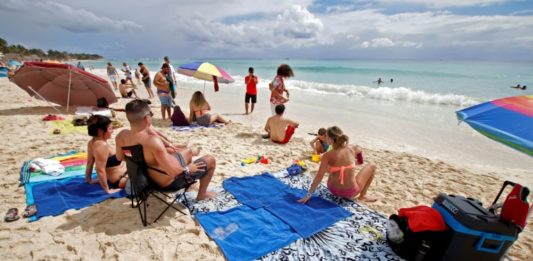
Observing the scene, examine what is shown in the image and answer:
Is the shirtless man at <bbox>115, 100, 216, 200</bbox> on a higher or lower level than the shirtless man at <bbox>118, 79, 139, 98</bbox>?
lower

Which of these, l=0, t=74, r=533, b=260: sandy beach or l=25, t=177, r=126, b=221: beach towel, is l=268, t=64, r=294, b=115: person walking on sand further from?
l=25, t=177, r=126, b=221: beach towel

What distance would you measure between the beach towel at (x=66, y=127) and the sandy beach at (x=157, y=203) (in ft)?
0.54

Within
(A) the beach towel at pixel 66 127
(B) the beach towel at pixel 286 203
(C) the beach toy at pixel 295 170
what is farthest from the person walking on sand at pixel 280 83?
(A) the beach towel at pixel 66 127

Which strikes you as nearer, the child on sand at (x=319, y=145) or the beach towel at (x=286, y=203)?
the beach towel at (x=286, y=203)

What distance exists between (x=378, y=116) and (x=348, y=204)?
6567 mm

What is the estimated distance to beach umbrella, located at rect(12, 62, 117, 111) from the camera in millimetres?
6804

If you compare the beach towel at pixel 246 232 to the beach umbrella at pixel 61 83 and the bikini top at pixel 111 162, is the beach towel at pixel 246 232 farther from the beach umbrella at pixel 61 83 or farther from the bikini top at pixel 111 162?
the beach umbrella at pixel 61 83

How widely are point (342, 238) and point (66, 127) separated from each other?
678cm

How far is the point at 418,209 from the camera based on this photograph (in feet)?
7.64

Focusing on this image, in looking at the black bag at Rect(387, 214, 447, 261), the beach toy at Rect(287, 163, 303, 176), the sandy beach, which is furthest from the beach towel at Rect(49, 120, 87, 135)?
the black bag at Rect(387, 214, 447, 261)

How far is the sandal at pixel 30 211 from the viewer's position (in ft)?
8.96

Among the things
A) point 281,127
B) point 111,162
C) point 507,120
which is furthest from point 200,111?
point 507,120

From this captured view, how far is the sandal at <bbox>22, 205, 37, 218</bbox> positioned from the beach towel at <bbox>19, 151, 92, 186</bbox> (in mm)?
812

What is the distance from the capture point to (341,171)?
3.15 meters
